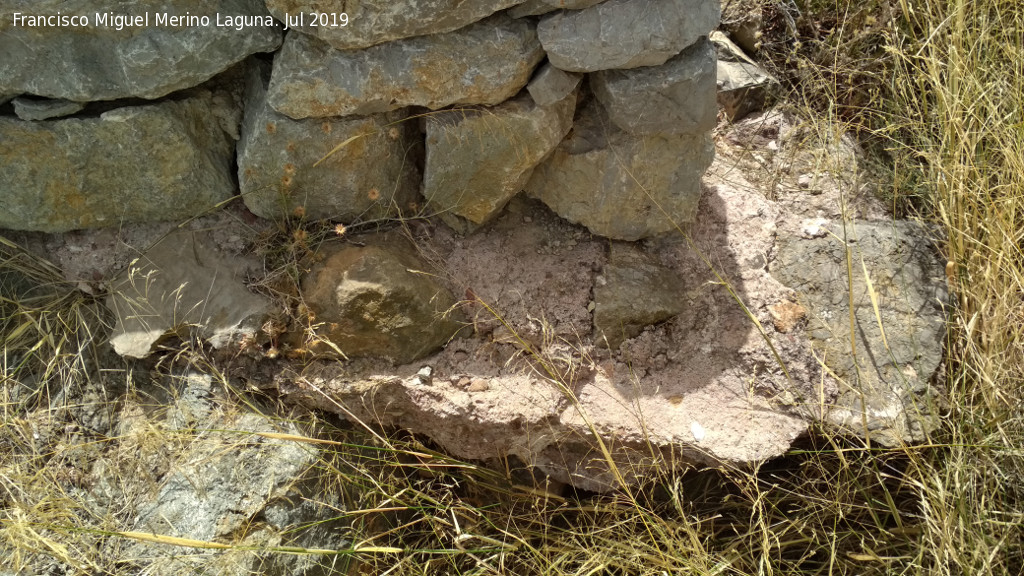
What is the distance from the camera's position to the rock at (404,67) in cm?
209

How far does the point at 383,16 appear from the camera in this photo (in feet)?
6.50

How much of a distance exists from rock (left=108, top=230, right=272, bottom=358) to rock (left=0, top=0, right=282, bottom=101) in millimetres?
501

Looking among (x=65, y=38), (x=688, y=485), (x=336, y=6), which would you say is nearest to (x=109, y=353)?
(x=65, y=38)

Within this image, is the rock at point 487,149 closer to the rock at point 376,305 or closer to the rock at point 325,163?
the rock at point 325,163

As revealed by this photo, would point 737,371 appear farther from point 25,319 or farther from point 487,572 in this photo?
point 25,319

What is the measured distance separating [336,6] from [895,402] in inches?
73.1

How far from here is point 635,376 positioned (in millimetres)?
2316

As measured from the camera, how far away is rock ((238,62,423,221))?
2213 millimetres

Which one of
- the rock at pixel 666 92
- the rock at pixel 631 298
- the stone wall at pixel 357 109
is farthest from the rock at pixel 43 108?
the rock at pixel 631 298

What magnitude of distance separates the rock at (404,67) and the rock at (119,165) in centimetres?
30

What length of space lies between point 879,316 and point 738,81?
1.08m

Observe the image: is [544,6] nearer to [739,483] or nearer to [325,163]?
[325,163]

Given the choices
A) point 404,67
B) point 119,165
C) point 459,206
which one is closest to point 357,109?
point 404,67

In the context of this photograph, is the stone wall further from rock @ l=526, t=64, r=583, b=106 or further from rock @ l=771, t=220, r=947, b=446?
rock @ l=771, t=220, r=947, b=446
